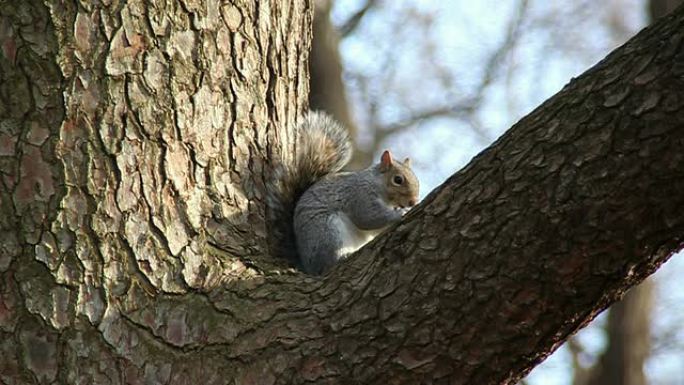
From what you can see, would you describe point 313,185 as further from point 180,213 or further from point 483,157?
point 483,157

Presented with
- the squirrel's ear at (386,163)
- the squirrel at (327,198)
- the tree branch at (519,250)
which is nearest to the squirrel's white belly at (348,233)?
the squirrel at (327,198)

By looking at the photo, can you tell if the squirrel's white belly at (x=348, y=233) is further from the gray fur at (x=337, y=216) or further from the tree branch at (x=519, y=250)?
the tree branch at (x=519, y=250)

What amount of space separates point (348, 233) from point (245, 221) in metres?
0.85

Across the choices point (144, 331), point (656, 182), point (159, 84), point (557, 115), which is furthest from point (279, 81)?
point (656, 182)

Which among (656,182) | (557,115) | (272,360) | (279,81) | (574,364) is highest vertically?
(574,364)

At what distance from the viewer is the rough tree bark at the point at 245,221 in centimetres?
214

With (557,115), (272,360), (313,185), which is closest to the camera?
(557,115)

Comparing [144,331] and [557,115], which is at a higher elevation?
[557,115]

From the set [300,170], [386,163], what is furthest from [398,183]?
[300,170]

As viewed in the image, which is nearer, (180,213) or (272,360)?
(272,360)

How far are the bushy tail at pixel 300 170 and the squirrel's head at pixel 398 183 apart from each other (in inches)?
12.2

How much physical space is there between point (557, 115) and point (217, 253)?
0.98 metres

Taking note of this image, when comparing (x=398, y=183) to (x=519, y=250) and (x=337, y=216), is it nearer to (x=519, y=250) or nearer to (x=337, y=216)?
(x=337, y=216)

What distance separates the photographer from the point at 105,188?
8.58ft
